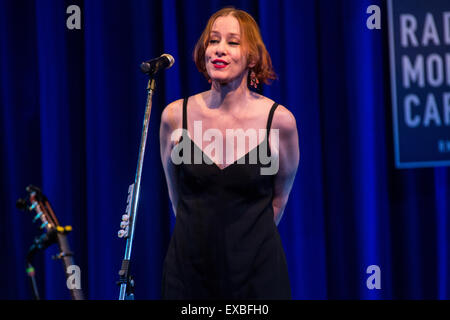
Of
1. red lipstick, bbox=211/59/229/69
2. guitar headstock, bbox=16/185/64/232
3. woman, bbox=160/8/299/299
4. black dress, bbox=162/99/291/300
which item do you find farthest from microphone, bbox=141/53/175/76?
guitar headstock, bbox=16/185/64/232

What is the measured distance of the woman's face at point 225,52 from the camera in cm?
161

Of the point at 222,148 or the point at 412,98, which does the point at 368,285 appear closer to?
the point at 412,98

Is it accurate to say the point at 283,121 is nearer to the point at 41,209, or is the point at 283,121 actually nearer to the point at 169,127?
the point at 169,127

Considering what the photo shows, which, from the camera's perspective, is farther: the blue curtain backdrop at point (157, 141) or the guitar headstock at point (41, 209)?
the blue curtain backdrop at point (157, 141)

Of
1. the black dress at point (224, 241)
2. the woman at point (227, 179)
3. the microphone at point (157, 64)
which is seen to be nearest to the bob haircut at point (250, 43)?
the woman at point (227, 179)

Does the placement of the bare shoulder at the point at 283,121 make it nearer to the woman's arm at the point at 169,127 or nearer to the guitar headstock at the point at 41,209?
the woman's arm at the point at 169,127

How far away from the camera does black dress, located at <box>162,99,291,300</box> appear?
1507 mm

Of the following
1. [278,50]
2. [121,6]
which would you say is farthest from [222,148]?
[121,6]

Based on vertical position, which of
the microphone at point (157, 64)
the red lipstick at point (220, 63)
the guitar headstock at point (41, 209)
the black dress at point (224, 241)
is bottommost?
the black dress at point (224, 241)

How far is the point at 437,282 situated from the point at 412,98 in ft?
3.06

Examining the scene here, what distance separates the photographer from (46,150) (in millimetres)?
2564

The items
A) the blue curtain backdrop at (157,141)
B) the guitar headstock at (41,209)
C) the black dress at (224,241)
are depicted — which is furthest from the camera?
the blue curtain backdrop at (157,141)

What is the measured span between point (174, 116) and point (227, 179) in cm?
30

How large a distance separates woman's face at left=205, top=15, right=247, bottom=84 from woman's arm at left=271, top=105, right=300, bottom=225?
0.19 meters
